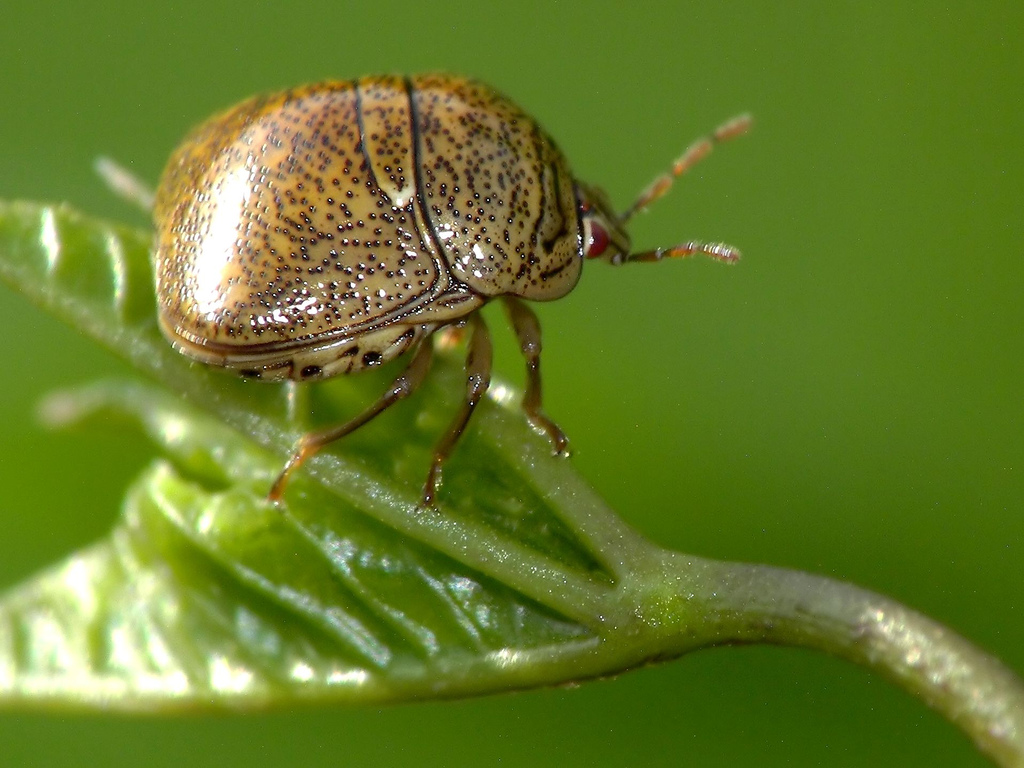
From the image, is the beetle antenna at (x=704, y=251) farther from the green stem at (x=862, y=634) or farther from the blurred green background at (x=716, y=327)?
the green stem at (x=862, y=634)

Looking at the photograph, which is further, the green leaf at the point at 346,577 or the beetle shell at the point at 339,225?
the beetle shell at the point at 339,225

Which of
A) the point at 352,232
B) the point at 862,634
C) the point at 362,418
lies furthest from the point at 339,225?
the point at 862,634

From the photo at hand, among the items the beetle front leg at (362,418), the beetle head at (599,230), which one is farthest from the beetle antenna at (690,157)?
the beetle front leg at (362,418)

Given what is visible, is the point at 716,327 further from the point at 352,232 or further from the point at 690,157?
the point at 352,232

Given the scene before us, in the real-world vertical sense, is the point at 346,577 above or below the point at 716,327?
above

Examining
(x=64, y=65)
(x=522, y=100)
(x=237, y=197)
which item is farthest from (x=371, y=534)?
(x=64, y=65)

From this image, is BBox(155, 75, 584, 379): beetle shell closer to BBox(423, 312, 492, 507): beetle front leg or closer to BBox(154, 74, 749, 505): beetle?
BBox(154, 74, 749, 505): beetle
